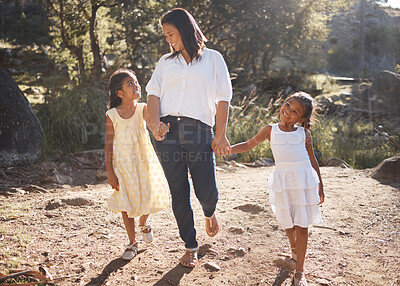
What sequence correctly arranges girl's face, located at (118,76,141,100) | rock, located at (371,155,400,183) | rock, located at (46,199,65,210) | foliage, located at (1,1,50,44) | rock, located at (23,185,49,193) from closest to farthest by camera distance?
girl's face, located at (118,76,141,100) < rock, located at (46,199,65,210) < rock, located at (23,185,49,193) < rock, located at (371,155,400,183) < foliage, located at (1,1,50,44)

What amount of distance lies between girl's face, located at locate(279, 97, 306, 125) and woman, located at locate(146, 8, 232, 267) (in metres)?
0.38

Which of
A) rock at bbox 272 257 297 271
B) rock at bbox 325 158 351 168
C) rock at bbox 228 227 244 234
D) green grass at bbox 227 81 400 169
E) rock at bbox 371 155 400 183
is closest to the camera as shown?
rock at bbox 272 257 297 271

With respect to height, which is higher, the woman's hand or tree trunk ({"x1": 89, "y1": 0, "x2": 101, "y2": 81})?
tree trunk ({"x1": 89, "y1": 0, "x2": 101, "y2": 81})

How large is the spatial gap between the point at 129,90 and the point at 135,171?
60 centimetres

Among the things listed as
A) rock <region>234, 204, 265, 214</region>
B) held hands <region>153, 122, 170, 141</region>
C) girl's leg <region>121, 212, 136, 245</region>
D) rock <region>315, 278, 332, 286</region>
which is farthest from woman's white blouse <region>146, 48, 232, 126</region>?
rock <region>234, 204, 265, 214</region>

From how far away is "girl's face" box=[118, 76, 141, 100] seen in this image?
305 centimetres

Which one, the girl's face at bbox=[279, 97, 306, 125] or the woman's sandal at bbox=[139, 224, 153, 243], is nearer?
the girl's face at bbox=[279, 97, 306, 125]

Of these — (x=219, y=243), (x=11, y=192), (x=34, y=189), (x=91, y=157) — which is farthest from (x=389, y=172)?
(x=11, y=192)

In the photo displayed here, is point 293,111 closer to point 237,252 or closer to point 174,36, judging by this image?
point 174,36

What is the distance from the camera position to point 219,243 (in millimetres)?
3312

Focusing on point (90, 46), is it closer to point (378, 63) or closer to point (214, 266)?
point (214, 266)

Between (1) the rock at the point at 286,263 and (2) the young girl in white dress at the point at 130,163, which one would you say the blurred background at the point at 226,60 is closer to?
(2) the young girl in white dress at the point at 130,163

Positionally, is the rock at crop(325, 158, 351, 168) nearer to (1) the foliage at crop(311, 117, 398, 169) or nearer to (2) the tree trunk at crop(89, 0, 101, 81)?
(1) the foliage at crop(311, 117, 398, 169)

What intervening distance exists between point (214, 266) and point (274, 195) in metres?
0.66
